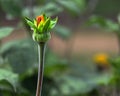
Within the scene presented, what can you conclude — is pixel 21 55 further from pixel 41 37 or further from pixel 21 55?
pixel 41 37

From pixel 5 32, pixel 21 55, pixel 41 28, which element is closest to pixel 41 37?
pixel 41 28

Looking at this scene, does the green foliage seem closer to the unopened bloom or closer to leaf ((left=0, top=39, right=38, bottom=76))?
leaf ((left=0, top=39, right=38, bottom=76))

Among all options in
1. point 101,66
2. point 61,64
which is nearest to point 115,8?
point 101,66

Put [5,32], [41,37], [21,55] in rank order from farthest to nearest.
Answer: [21,55]
[5,32]
[41,37]

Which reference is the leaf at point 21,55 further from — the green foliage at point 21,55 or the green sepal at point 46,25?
the green sepal at point 46,25

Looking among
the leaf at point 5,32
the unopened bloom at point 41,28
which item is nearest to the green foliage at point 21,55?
the leaf at point 5,32

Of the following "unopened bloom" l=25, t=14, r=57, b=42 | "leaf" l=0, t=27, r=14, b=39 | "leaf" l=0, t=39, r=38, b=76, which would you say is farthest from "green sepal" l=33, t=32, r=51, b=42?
"leaf" l=0, t=39, r=38, b=76

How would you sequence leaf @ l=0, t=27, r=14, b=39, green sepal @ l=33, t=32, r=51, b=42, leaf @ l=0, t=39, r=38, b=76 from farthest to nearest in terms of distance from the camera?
leaf @ l=0, t=39, r=38, b=76 → leaf @ l=0, t=27, r=14, b=39 → green sepal @ l=33, t=32, r=51, b=42

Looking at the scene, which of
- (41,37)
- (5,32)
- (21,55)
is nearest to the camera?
(41,37)

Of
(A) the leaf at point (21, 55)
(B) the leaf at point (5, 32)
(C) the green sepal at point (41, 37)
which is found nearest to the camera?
(C) the green sepal at point (41, 37)

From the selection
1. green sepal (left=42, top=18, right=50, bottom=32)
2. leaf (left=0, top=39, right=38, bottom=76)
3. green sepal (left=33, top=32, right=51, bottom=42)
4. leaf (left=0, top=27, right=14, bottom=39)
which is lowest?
green sepal (left=33, top=32, right=51, bottom=42)

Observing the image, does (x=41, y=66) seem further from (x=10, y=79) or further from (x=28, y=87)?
(x=28, y=87)
